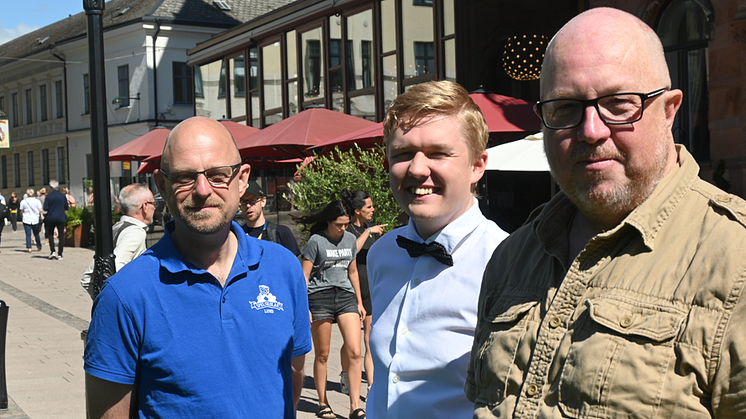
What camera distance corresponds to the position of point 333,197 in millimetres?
10570

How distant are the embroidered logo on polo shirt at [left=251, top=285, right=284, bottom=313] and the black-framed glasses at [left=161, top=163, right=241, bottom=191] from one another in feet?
1.34

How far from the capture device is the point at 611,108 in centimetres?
163

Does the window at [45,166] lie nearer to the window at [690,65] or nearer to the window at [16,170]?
the window at [16,170]

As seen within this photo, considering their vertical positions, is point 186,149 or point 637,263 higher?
point 186,149

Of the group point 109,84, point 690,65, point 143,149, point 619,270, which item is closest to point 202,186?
point 619,270

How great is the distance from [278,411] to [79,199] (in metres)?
41.4

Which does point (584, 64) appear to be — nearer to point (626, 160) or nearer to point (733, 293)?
point (626, 160)

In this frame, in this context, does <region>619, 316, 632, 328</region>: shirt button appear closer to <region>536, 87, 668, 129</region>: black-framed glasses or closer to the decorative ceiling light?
<region>536, 87, 668, 129</region>: black-framed glasses

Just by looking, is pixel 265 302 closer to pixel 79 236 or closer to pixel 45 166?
pixel 79 236

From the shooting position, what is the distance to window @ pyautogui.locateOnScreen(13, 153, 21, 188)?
48438 mm

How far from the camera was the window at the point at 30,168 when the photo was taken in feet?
153

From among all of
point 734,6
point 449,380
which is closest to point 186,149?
point 449,380

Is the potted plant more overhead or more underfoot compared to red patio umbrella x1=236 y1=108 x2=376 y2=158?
more underfoot

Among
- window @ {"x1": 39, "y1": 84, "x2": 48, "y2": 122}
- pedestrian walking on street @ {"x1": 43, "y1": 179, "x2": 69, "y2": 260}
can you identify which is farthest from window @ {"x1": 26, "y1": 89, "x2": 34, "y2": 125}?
pedestrian walking on street @ {"x1": 43, "y1": 179, "x2": 69, "y2": 260}
